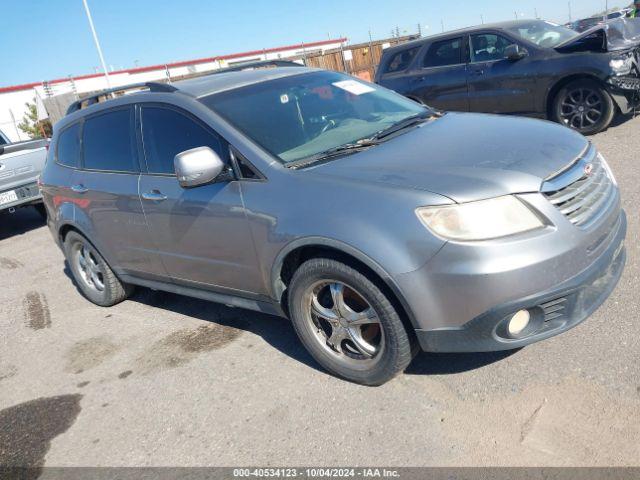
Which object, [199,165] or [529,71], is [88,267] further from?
[529,71]

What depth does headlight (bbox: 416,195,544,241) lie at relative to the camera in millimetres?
2537

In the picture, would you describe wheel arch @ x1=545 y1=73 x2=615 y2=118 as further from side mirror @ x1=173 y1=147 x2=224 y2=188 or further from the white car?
the white car

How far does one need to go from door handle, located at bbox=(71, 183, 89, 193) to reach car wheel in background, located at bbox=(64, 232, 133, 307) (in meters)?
0.47

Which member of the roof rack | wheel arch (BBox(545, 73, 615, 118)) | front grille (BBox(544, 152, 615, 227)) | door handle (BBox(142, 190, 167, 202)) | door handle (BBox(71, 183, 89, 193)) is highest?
the roof rack

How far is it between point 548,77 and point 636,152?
5.85 ft

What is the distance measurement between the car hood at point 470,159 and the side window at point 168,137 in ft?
2.96

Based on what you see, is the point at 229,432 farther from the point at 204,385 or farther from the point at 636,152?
the point at 636,152

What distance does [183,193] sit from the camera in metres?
3.58

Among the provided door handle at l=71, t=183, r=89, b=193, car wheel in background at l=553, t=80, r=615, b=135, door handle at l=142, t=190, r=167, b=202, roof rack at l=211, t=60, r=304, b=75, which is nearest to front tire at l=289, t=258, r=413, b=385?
door handle at l=142, t=190, r=167, b=202

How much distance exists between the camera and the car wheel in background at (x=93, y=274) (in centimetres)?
495

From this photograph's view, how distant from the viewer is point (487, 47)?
27.9 feet

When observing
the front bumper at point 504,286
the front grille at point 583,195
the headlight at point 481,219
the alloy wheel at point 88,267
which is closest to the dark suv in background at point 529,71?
the front grille at point 583,195

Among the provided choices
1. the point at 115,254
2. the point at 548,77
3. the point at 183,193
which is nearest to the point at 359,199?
the point at 183,193

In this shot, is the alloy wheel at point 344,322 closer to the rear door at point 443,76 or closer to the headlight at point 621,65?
the headlight at point 621,65
